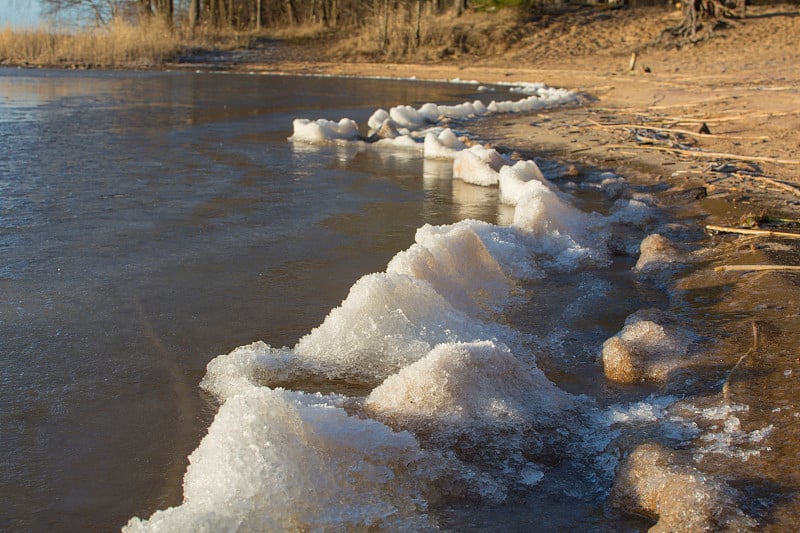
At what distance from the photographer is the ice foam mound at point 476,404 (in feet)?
7.68

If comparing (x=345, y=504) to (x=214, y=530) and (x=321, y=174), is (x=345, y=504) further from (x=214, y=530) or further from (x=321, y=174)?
(x=321, y=174)

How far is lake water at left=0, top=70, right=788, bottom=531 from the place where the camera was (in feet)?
6.74

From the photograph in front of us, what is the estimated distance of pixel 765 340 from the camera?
116 inches

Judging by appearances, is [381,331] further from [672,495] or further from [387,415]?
[672,495]

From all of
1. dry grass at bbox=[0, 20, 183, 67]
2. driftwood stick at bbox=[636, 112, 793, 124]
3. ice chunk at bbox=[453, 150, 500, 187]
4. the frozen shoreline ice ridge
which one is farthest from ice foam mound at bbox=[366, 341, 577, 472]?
dry grass at bbox=[0, 20, 183, 67]

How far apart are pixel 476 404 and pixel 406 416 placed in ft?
0.78

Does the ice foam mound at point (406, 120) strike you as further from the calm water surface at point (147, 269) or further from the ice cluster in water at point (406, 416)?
the ice cluster in water at point (406, 416)

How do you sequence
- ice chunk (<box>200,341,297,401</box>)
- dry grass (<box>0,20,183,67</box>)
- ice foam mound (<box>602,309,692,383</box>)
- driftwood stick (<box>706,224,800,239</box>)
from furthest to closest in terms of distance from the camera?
dry grass (<box>0,20,183,67</box>) → driftwood stick (<box>706,224,800,239</box>) → ice foam mound (<box>602,309,692,383</box>) → ice chunk (<box>200,341,297,401</box>)

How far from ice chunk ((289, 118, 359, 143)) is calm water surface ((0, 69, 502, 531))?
40 cm

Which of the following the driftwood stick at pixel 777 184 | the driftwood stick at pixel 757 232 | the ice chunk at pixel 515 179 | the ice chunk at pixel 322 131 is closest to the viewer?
the driftwood stick at pixel 757 232

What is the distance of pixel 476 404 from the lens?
248 centimetres

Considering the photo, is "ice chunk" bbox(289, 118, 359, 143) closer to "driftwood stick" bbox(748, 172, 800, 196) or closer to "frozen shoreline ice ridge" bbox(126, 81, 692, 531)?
"driftwood stick" bbox(748, 172, 800, 196)

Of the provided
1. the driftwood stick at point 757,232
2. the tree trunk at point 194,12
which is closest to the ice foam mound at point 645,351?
the driftwood stick at point 757,232

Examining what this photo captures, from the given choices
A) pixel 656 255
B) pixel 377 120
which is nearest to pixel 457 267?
pixel 656 255
